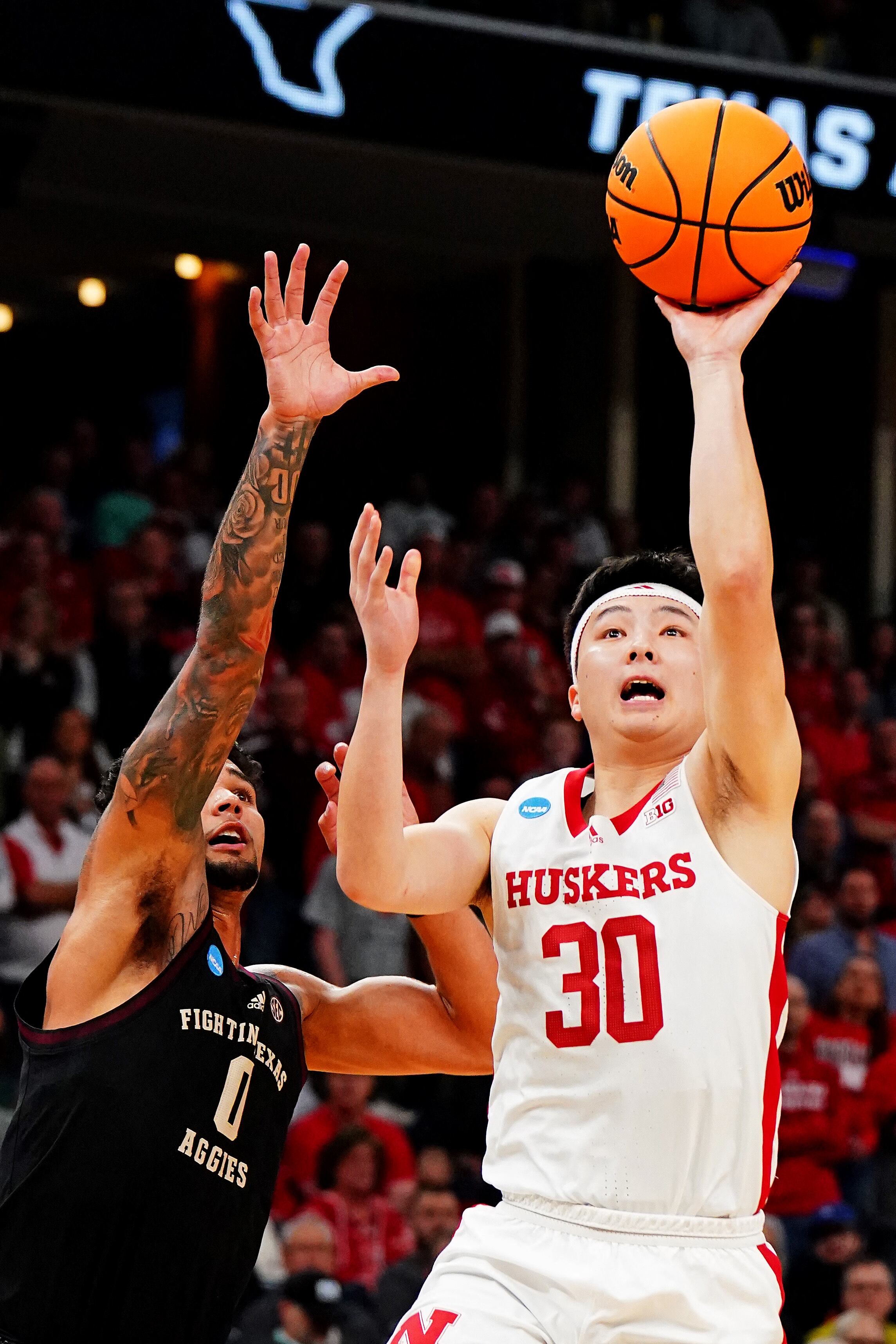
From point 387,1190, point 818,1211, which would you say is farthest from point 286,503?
point 818,1211

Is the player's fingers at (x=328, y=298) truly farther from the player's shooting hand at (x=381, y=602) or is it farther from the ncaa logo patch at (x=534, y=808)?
the ncaa logo patch at (x=534, y=808)

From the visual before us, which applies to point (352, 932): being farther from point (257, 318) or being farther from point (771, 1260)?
point (771, 1260)

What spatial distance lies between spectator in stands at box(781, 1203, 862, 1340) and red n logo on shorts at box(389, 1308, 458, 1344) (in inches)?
213

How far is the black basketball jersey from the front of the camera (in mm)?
3688

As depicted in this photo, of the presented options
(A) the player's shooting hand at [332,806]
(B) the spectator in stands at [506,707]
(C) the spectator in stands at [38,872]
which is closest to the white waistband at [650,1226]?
(A) the player's shooting hand at [332,806]

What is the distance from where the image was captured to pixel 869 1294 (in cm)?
822

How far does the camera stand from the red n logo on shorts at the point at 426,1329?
3365 mm

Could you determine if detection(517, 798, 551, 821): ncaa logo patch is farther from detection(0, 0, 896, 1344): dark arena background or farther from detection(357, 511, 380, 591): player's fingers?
detection(0, 0, 896, 1344): dark arena background

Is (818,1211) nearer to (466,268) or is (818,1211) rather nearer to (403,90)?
(403,90)

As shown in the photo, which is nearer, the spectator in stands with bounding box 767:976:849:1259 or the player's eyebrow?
the player's eyebrow

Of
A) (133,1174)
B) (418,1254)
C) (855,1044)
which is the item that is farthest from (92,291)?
(133,1174)

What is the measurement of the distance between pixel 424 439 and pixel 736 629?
1318 centimetres

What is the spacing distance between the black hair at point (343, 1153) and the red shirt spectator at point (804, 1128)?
6.68 ft

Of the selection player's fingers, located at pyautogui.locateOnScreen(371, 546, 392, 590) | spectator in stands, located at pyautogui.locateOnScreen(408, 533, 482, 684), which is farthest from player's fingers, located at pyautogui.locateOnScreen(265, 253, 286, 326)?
spectator in stands, located at pyautogui.locateOnScreen(408, 533, 482, 684)
